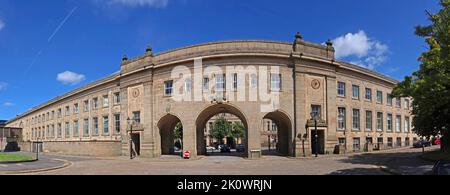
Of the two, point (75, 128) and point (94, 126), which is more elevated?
point (94, 126)

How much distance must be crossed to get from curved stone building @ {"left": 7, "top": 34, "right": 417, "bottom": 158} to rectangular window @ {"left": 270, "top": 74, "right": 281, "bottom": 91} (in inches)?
4.0

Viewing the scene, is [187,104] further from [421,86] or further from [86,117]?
[86,117]

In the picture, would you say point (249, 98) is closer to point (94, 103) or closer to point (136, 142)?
point (136, 142)

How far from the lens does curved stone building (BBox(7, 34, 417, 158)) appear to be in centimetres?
3484

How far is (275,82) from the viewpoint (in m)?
35.2

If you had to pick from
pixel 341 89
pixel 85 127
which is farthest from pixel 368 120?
pixel 85 127

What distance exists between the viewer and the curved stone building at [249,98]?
3484cm

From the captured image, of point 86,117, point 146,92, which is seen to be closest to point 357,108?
point 146,92

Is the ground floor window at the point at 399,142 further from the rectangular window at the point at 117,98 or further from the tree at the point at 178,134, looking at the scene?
the rectangular window at the point at 117,98

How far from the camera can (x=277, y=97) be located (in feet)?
115

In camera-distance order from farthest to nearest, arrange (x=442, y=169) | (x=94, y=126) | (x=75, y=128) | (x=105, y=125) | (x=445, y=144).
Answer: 1. (x=75, y=128)
2. (x=94, y=126)
3. (x=105, y=125)
4. (x=445, y=144)
5. (x=442, y=169)

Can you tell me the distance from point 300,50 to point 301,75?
2586 mm

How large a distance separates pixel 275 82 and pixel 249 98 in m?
3.16

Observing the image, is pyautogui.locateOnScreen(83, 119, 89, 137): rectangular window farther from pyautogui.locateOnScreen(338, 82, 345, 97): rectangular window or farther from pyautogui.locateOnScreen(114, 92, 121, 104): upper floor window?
pyautogui.locateOnScreen(338, 82, 345, 97): rectangular window
